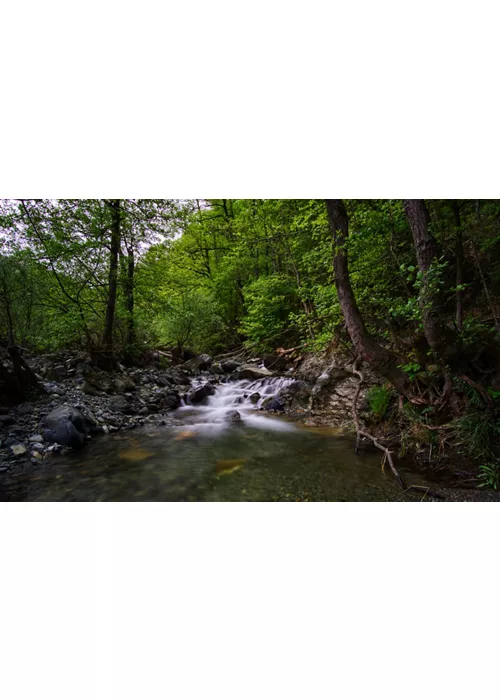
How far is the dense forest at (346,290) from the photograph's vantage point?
362 cm

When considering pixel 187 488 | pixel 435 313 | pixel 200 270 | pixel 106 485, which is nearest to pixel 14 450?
pixel 106 485

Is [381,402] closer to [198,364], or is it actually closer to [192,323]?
[198,364]

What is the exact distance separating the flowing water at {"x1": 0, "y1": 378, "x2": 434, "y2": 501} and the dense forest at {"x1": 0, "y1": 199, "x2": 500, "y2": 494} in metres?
1.02

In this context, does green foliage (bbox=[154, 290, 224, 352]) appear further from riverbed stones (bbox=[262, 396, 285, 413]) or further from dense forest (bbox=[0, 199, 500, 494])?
riverbed stones (bbox=[262, 396, 285, 413])

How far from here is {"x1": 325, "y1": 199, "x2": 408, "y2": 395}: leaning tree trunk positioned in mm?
4129

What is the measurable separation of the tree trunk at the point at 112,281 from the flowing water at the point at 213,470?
120 inches

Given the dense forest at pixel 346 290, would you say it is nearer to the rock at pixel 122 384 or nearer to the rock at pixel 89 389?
the rock at pixel 122 384

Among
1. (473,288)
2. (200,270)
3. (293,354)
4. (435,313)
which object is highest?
(200,270)

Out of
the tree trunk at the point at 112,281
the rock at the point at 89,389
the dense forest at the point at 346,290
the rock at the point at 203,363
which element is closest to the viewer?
the dense forest at the point at 346,290

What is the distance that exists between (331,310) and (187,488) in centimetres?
331

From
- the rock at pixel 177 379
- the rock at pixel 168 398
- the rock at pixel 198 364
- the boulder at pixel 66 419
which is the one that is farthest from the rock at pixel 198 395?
the boulder at pixel 66 419

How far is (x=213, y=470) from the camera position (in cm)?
372

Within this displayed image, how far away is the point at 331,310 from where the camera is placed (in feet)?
16.0
